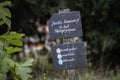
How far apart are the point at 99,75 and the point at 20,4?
3305 millimetres

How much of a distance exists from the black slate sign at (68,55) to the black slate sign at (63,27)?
17 centimetres

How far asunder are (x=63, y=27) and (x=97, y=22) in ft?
13.0

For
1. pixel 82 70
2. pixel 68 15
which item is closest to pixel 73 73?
pixel 68 15

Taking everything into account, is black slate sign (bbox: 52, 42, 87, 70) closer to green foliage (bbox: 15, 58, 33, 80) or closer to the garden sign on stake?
the garden sign on stake

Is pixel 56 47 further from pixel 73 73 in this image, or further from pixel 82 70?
pixel 82 70

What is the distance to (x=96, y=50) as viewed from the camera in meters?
9.81

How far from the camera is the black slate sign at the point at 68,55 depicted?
230 inches

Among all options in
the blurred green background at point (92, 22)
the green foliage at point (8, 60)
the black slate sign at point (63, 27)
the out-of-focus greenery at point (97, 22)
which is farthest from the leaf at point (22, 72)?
the out-of-focus greenery at point (97, 22)

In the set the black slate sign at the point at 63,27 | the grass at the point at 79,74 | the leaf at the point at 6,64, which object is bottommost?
the grass at the point at 79,74

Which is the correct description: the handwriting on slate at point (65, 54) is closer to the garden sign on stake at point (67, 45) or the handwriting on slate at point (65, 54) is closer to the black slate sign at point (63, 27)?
the garden sign on stake at point (67, 45)

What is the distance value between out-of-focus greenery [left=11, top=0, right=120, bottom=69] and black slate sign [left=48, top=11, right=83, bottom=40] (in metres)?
3.41

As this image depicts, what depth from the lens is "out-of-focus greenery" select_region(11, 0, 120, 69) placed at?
377 inches

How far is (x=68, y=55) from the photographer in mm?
5836

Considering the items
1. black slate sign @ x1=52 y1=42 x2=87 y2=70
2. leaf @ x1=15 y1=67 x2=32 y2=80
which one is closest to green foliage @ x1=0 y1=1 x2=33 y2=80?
leaf @ x1=15 y1=67 x2=32 y2=80
